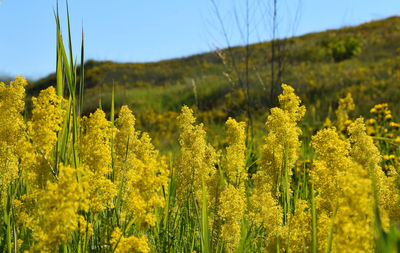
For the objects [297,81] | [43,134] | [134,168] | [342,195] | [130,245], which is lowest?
[130,245]

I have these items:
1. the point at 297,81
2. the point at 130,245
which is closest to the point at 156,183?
the point at 130,245

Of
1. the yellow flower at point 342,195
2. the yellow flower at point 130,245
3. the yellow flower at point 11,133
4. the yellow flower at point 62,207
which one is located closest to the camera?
the yellow flower at point 342,195

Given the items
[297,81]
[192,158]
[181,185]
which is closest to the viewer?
[192,158]

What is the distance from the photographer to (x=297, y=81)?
1800 cm

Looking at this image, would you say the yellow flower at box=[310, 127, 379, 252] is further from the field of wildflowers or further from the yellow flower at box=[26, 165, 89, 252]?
the yellow flower at box=[26, 165, 89, 252]

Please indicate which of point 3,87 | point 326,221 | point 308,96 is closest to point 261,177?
point 326,221

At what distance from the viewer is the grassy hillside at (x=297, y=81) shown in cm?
1353

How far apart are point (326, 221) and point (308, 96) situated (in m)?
15.5

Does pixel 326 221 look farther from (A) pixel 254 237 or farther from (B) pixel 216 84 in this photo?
(B) pixel 216 84

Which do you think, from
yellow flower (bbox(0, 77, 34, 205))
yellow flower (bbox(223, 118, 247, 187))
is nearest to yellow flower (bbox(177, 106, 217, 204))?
yellow flower (bbox(223, 118, 247, 187))

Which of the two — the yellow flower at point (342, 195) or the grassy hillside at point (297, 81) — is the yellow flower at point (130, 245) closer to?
the yellow flower at point (342, 195)

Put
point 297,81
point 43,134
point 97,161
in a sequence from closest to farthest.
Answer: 1. point 43,134
2. point 97,161
3. point 297,81

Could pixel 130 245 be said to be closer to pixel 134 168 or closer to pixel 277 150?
pixel 134 168

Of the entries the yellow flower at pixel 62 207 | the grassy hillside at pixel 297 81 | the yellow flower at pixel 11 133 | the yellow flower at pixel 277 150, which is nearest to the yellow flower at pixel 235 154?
the yellow flower at pixel 277 150
